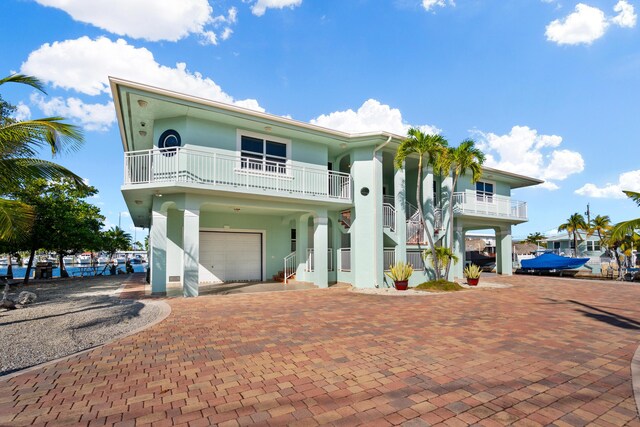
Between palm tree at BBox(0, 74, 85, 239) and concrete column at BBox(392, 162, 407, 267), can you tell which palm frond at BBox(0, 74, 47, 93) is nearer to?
palm tree at BBox(0, 74, 85, 239)

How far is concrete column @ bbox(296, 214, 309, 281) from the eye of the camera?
1512 cm

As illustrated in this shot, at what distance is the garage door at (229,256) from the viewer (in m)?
15.2

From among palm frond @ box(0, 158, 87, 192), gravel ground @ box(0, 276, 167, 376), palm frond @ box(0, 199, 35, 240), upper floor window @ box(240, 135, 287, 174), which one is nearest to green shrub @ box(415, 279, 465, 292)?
upper floor window @ box(240, 135, 287, 174)

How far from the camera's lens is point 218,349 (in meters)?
5.22

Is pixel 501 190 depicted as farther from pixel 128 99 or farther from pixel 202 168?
pixel 128 99

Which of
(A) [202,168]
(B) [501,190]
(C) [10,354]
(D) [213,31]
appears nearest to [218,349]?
(C) [10,354]

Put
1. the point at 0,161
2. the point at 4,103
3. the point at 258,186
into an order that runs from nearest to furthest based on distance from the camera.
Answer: the point at 0,161 < the point at 4,103 < the point at 258,186

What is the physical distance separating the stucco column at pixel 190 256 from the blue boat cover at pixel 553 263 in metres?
23.5

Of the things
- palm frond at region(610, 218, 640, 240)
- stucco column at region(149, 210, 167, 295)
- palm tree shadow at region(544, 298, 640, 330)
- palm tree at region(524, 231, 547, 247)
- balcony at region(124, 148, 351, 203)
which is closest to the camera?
palm tree shadow at region(544, 298, 640, 330)

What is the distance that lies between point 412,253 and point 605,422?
1270cm

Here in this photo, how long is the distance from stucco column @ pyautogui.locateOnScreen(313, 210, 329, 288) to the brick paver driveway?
20.7 feet

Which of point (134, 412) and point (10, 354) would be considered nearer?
point (134, 412)

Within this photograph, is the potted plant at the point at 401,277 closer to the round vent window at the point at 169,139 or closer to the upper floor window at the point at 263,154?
the upper floor window at the point at 263,154

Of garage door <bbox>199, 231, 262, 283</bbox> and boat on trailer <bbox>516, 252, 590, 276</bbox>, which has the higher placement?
garage door <bbox>199, 231, 262, 283</bbox>
